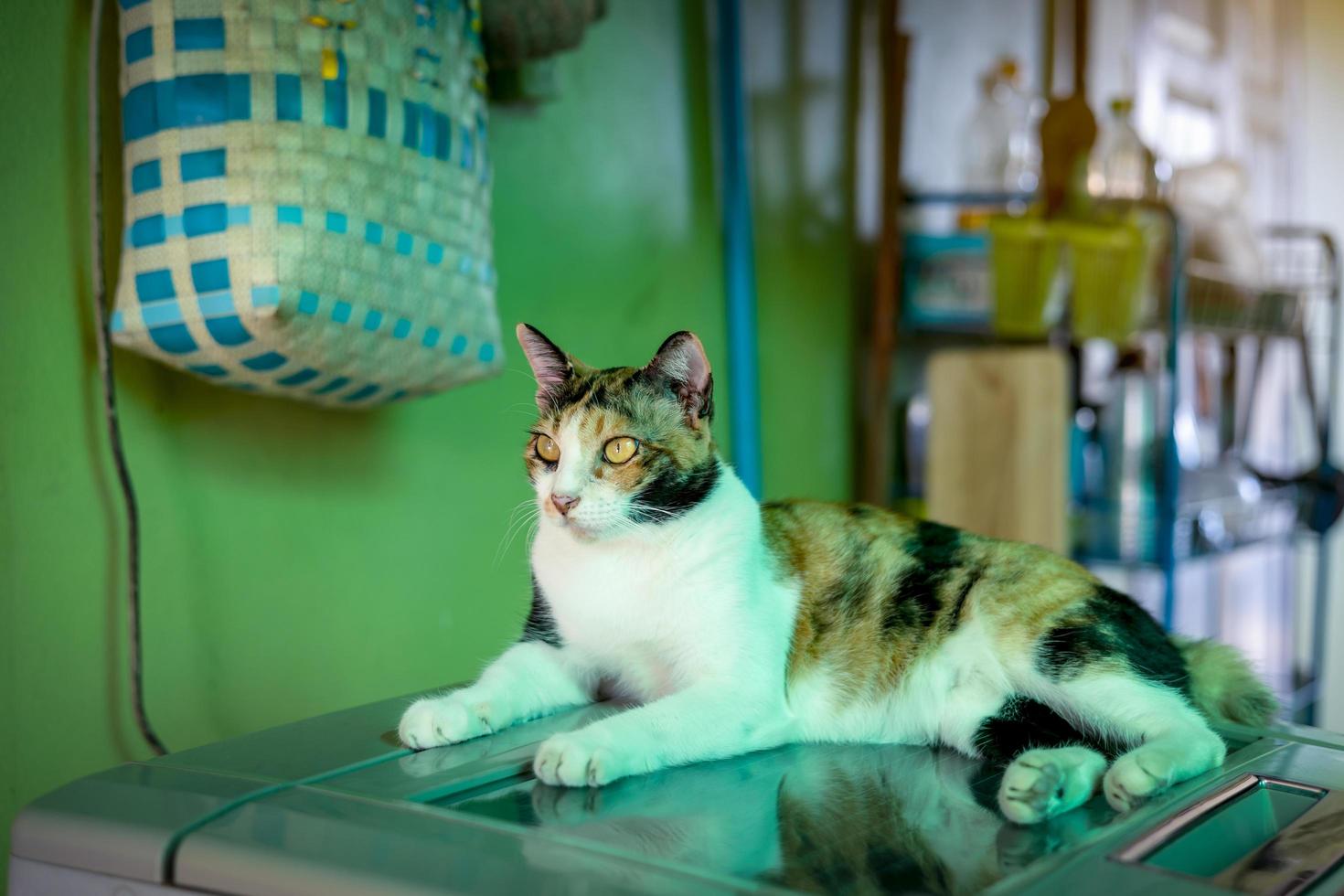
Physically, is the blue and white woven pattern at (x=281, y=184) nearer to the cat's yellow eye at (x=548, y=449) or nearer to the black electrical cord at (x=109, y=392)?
the black electrical cord at (x=109, y=392)

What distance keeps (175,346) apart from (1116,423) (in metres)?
2.04

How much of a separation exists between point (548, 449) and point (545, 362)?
0.08m

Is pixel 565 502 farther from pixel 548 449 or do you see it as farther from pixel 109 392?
pixel 109 392

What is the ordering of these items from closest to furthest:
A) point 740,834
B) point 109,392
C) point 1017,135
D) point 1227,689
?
1. point 740,834
2. point 1227,689
3. point 109,392
4. point 1017,135

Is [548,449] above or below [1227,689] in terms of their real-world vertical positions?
above

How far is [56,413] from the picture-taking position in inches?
44.8

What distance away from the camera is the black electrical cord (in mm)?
1124

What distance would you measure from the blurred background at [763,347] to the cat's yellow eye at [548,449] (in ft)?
1.56

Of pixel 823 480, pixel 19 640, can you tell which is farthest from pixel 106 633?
pixel 823 480

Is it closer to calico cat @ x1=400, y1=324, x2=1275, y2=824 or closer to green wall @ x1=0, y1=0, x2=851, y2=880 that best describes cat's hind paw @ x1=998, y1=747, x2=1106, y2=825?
calico cat @ x1=400, y1=324, x2=1275, y2=824

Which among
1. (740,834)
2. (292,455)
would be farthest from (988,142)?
(740,834)

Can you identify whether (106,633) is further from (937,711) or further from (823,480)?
(823,480)

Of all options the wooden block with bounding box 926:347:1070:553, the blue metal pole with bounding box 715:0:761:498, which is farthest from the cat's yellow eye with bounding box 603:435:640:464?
the wooden block with bounding box 926:347:1070:553

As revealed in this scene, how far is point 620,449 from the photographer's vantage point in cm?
94
